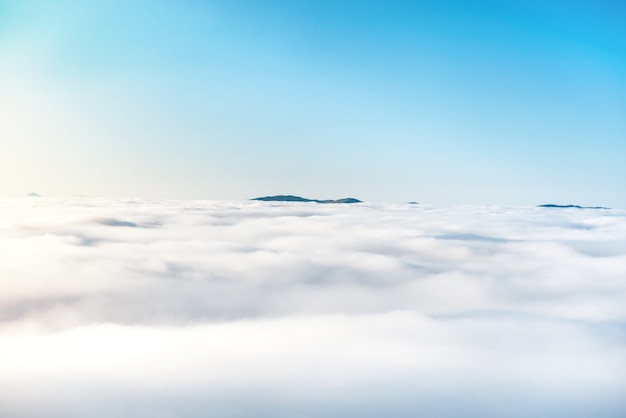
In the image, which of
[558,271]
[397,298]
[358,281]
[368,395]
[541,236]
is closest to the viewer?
[368,395]

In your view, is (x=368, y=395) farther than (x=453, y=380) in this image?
No

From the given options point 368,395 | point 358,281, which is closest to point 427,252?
point 358,281

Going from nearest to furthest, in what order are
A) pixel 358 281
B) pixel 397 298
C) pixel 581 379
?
pixel 581 379
pixel 397 298
pixel 358 281

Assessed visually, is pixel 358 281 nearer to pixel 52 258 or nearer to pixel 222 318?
pixel 222 318

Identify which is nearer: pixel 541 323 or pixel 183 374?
pixel 183 374

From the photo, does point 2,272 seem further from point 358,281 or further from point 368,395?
point 368,395

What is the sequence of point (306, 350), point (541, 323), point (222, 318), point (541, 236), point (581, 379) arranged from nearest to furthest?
point (581, 379), point (306, 350), point (541, 323), point (222, 318), point (541, 236)

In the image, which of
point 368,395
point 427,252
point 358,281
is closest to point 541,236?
point 427,252

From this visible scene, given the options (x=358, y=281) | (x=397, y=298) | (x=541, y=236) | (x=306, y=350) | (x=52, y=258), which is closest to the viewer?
(x=306, y=350)
